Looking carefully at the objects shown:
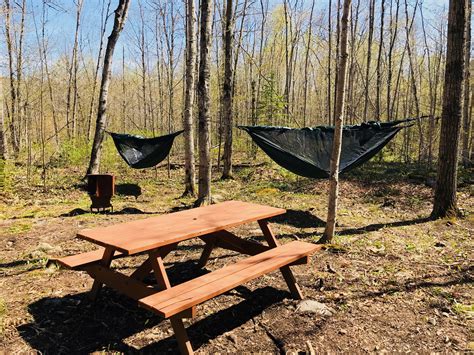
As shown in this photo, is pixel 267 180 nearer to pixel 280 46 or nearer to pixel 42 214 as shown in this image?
pixel 42 214

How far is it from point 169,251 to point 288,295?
90cm

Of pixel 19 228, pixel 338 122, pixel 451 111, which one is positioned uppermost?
pixel 451 111

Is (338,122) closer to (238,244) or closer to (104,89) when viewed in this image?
(238,244)

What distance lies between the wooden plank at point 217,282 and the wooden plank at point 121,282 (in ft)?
0.75

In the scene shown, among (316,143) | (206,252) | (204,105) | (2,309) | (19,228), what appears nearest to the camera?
(2,309)

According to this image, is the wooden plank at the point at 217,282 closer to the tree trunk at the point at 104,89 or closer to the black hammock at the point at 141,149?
the black hammock at the point at 141,149

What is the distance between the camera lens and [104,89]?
23.2ft

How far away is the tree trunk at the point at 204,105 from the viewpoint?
476 centimetres

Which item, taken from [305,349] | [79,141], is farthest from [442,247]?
[79,141]

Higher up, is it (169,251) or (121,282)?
(169,251)

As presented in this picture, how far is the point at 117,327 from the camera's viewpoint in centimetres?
200

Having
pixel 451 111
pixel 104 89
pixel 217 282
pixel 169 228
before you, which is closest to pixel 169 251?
pixel 169 228

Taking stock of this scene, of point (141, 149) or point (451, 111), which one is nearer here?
point (451, 111)

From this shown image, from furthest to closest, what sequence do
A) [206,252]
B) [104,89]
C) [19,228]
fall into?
[104,89] → [19,228] → [206,252]
